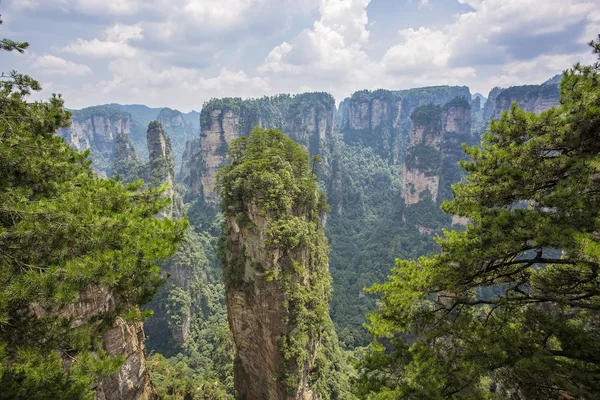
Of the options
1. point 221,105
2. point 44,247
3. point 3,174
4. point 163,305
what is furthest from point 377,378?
point 221,105

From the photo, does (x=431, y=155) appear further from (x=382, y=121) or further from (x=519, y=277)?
(x=519, y=277)

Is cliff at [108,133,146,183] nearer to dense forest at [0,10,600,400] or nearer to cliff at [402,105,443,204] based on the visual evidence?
cliff at [402,105,443,204]

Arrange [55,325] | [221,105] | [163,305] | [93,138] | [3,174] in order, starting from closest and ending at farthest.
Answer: [55,325]
[3,174]
[163,305]
[221,105]
[93,138]

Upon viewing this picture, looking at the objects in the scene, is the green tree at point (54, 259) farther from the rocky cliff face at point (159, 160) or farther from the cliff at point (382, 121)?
the cliff at point (382, 121)

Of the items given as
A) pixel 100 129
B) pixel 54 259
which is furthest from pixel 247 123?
pixel 100 129

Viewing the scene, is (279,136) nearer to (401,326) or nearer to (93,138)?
(401,326)
